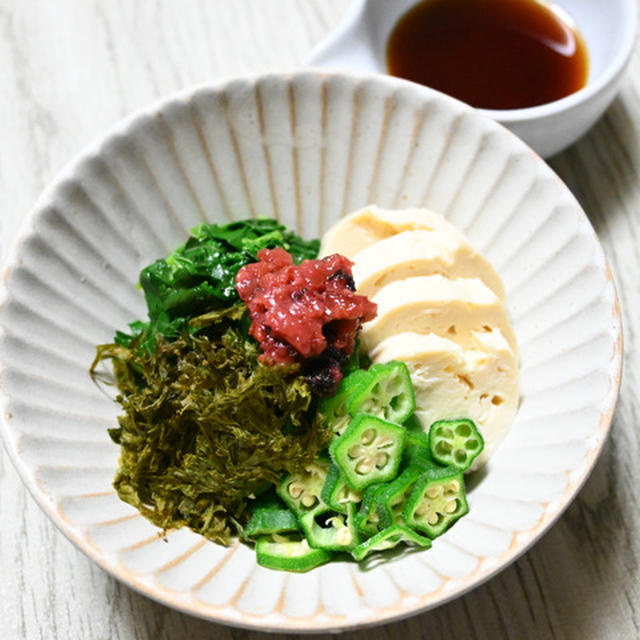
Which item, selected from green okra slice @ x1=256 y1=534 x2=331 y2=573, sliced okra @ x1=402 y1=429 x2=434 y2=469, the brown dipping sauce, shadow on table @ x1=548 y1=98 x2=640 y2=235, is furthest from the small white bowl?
green okra slice @ x1=256 y1=534 x2=331 y2=573

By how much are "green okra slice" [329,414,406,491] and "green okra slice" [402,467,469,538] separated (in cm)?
9

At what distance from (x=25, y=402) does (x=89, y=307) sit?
0.42 meters

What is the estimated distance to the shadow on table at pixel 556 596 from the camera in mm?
2182

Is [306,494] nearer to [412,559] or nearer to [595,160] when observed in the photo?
[412,559]

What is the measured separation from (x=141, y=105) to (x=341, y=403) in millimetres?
1685

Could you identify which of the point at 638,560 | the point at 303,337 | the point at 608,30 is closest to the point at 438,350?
the point at 303,337

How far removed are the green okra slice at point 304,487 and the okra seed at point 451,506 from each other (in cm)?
33

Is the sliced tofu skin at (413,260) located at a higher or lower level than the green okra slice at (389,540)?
higher

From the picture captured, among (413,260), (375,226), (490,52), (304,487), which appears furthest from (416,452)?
(490,52)

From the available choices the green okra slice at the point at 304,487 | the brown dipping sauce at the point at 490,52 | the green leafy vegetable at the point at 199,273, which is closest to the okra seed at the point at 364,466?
the green okra slice at the point at 304,487

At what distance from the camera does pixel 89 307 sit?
2312mm

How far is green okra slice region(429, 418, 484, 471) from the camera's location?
2.02 m

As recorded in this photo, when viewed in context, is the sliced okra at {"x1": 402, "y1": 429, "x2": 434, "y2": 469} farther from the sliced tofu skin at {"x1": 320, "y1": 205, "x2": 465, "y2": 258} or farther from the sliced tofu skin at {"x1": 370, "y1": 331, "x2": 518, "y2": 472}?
the sliced tofu skin at {"x1": 320, "y1": 205, "x2": 465, "y2": 258}

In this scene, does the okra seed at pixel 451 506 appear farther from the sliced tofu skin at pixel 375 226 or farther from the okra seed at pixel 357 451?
the sliced tofu skin at pixel 375 226
